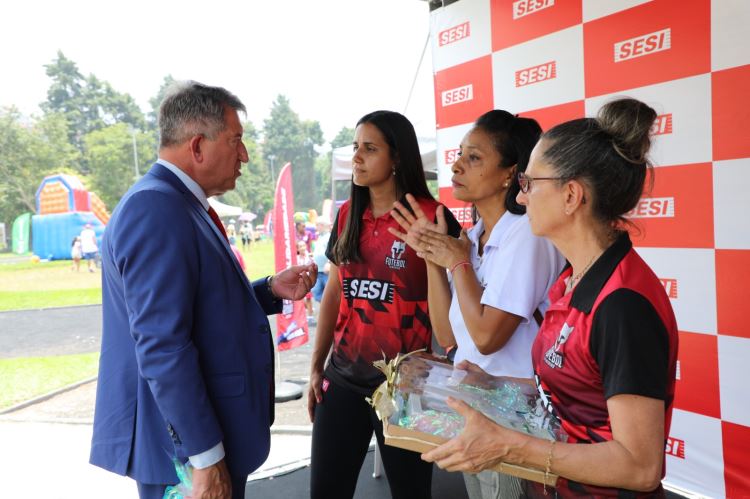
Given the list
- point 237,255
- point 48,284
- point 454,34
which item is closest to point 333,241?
point 237,255

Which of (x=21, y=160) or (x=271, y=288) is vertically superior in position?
(x=21, y=160)

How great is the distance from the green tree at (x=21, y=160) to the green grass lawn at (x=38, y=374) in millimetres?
18848

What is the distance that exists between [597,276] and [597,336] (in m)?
0.13

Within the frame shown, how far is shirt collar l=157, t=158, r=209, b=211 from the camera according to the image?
1384 mm

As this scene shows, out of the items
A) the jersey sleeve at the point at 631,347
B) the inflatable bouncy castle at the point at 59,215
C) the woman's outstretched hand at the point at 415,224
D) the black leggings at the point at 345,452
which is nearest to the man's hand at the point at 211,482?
the black leggings at the point at 345,452

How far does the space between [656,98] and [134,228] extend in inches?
98.6

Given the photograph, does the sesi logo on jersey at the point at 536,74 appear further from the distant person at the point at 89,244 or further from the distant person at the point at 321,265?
the distant person at the point at 89,244

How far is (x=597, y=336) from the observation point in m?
0.88

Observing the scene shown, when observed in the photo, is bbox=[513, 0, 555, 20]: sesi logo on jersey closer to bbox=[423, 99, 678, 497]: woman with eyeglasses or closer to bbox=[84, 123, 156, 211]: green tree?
bbox=[423, 99, 678, 497]: woman with eyeglasses

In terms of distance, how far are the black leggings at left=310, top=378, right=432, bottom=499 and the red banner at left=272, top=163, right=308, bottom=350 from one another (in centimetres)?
340

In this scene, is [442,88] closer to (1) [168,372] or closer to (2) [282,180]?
(2) [282,180]

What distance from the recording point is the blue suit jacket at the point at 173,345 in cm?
120

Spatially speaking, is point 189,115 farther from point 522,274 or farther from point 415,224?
point 522,274

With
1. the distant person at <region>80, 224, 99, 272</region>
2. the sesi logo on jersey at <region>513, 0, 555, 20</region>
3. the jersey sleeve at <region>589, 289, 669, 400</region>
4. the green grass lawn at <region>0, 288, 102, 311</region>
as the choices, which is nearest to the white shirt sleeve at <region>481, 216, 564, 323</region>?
the jersey sleeve at <region>589, 289, 669, 400</region>
